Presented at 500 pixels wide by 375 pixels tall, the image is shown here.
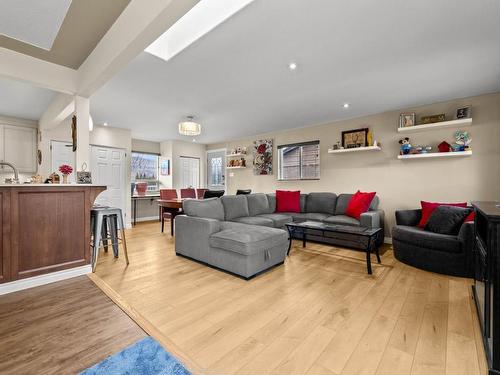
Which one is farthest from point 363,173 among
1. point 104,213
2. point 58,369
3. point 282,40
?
point 58,369

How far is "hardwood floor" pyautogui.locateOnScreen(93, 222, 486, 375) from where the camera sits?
1.38 m

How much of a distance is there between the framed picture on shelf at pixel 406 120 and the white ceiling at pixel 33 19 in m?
4.52

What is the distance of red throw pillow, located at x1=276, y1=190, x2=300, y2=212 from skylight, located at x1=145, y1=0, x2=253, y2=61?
139 inches

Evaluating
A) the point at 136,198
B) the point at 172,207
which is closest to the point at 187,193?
the point at 136,198

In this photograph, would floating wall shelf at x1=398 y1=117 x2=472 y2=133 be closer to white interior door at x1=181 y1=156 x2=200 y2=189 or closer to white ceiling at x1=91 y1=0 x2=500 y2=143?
white ceiling at x1=91 y1=0 x2=500 y2=143

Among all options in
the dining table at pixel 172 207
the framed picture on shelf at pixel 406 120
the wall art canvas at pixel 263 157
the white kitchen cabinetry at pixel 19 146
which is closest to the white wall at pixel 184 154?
the dining table at pixel 172 207

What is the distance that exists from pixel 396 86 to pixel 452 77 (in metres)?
0.59

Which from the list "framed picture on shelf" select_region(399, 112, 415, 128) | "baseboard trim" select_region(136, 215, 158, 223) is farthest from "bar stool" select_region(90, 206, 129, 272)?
"framed picture on shelf" select_region(399, 112, 415, 128)

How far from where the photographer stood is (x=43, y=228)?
2.46 m

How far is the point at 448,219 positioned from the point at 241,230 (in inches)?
102

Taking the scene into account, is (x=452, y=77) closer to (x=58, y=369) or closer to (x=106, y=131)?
(x=58, y=369)

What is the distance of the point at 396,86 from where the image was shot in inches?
125

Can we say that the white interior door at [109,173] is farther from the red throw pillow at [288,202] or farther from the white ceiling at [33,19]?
the red throw pillow at [288,202]

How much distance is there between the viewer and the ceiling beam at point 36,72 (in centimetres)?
246
